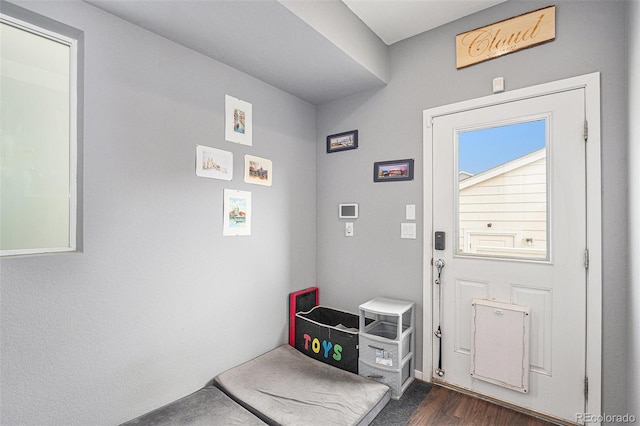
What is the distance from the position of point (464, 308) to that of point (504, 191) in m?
0.90

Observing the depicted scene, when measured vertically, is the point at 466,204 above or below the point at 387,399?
above

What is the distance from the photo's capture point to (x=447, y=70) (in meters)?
2.31

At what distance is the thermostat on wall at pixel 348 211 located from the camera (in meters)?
2.77

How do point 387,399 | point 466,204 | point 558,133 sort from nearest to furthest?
1. point 558,133
2. point 387,399
3. point 466,204

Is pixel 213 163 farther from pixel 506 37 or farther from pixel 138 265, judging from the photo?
pixel 506 37

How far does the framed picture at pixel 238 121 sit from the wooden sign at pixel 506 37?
1.66 metres

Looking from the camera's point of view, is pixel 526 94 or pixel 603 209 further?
pixel 526 94

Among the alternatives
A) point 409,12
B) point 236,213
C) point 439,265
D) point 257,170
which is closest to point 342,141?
point 257,170

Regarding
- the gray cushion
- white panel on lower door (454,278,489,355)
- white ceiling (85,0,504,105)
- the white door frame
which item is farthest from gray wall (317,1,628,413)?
the gray cushion

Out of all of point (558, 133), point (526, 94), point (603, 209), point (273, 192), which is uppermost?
point (526, 94)

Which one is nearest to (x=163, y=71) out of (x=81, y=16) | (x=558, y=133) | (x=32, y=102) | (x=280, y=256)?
(x=81, y=16)

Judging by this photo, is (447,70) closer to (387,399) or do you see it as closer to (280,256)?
(280,256)

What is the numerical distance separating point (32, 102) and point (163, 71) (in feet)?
2.28

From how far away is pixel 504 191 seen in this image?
2088 mm
